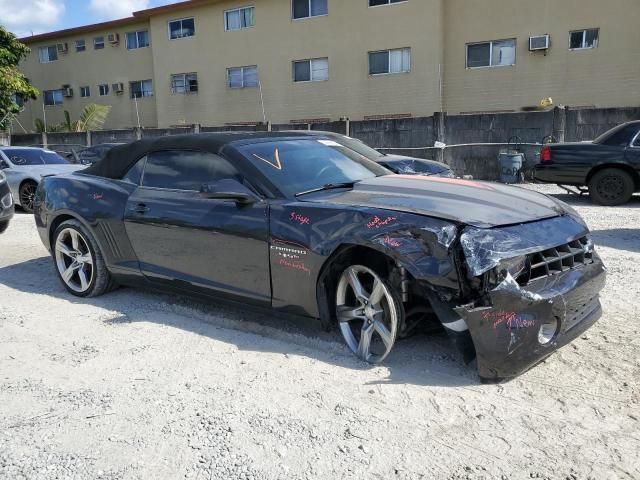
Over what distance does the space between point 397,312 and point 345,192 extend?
39.5 inches

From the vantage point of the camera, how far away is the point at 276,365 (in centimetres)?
352

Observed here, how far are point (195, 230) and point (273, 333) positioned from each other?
3.16 ft

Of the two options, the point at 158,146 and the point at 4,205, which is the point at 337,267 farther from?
the point at 4,205

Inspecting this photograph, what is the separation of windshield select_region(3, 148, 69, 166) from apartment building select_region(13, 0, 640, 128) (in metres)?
12.4

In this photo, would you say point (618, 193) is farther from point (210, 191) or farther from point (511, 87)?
point (511, 87)

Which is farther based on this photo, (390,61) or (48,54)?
(48,54)

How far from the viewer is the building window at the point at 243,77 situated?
23875 millimetres

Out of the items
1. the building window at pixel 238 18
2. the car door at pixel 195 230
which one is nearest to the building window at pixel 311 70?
the building window at pixel 238 18

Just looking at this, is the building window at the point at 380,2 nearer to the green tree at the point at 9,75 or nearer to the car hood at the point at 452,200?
the green tree at the point at 9,75

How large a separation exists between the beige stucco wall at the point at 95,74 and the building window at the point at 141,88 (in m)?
0.22

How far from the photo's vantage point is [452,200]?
3.46 metres

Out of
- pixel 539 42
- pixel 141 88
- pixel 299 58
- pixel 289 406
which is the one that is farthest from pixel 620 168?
pixel 141 88

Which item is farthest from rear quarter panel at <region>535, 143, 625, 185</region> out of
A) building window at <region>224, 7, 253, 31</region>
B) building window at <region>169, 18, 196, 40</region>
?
building window at <region>169, 18, 196, 40</region>

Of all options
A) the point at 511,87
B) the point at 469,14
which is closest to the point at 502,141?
the point at 511,87
